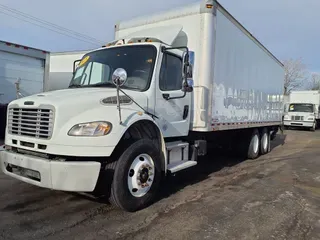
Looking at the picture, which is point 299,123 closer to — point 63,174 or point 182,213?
point 182,213

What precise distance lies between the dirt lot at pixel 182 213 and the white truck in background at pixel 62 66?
7202 millimetres

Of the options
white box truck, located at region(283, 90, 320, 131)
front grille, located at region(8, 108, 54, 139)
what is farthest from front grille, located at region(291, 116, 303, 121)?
front grille, located at region(8, 108, 54, 139)

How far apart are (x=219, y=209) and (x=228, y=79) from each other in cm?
355

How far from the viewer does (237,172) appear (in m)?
7.83

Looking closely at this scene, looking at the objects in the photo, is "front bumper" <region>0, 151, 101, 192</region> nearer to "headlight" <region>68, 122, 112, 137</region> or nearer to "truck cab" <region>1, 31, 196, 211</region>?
"truck cab" <region>1, 31, 196, 211</region>

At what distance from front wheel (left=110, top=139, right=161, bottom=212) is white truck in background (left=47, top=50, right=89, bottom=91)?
8969 millimetres

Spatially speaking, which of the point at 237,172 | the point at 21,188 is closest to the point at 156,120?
the point at 21,188

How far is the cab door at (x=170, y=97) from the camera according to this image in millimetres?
5188

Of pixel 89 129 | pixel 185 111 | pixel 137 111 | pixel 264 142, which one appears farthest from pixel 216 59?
pixel 264 142

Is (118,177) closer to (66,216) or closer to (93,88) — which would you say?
(66,216)

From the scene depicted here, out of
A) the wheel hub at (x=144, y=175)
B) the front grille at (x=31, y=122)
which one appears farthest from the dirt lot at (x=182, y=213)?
the front grille at (x=31, y=122)

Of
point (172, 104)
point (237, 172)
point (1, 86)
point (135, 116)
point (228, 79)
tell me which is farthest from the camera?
point (1, 86)

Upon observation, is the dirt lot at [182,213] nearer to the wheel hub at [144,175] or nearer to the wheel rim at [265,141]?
the wheel hub at [144,175]

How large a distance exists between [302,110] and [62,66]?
22.2 m
